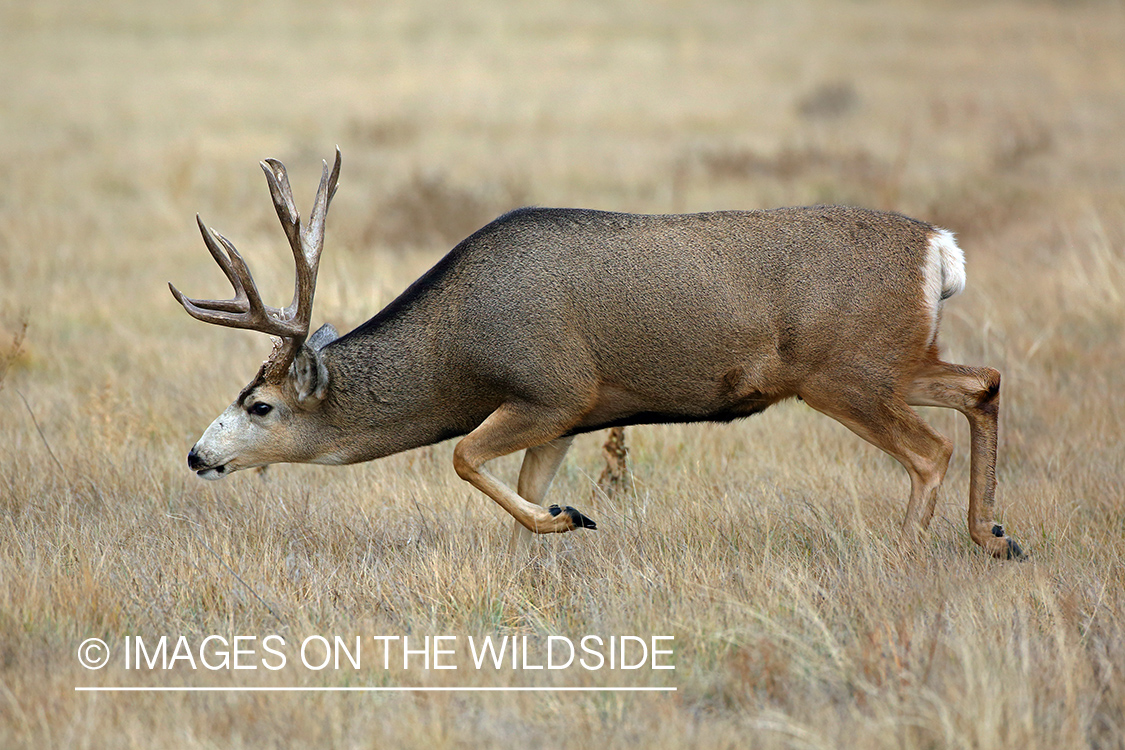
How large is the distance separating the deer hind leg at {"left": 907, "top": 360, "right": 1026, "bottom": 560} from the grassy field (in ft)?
0.56

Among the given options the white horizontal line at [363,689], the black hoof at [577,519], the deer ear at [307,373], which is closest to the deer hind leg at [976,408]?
the black hoof at [577,519]

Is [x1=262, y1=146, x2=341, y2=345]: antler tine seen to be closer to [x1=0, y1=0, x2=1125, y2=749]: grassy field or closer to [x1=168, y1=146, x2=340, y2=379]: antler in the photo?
[x1=168, y1=146, x2=340, y2=379]: antler

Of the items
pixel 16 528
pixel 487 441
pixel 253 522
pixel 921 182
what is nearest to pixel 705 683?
pixel 487 441

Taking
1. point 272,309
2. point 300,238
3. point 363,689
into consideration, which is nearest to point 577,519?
point 363,689

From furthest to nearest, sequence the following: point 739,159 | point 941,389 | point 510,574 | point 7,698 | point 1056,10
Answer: point 1056,10 → point 739,159 → point 941,389 → point 510,574 → point 7,698

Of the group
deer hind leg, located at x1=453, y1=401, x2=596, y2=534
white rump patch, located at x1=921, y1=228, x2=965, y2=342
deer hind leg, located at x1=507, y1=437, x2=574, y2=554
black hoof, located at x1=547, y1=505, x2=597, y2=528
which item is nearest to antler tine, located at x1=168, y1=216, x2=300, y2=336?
deer hind leg, located at x1=453, y1=401, x2=596, y2=534

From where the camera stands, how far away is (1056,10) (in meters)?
42.1

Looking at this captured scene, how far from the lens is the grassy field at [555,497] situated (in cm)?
388

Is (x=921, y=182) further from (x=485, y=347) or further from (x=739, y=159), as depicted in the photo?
(x=485, y=347)

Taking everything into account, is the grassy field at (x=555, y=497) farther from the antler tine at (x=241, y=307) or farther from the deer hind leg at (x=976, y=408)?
the antler tine at (x=241, y=307)

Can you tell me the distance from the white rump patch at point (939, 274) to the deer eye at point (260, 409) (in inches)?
120

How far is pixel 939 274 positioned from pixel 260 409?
126 inches

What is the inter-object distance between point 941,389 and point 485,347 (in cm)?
211

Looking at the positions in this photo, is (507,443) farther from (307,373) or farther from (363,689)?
(363,689)
